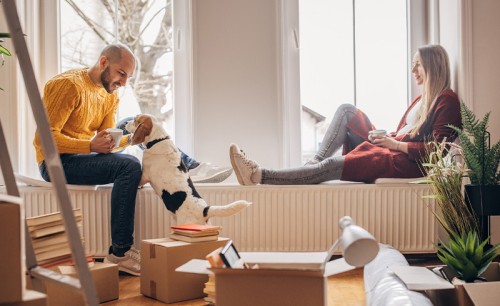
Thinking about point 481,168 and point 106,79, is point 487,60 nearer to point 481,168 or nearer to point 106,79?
point 481,168

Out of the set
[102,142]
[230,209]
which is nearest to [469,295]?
[230,209]

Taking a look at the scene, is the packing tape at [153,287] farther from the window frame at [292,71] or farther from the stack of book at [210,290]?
the window frame at [292,71]

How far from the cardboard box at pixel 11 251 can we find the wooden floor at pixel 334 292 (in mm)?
1472

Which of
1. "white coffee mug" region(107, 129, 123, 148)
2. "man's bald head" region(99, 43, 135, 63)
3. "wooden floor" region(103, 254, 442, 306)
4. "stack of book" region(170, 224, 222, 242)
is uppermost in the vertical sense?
"man's bald head" region(99, 43, 135, 63)

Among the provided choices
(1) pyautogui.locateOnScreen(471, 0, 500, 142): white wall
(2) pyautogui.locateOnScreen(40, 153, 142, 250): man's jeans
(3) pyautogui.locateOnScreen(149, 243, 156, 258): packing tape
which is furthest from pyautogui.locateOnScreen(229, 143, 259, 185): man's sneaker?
(1) pyautogui.locateOnScreen(471, 0, 500, 142): white wall

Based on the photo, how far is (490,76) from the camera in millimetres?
4070

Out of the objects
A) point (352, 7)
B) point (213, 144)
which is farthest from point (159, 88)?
point (352, 7)

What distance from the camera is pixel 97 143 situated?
3.66m

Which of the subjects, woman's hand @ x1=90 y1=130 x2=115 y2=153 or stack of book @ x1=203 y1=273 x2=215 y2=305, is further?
woman's hand @ x1=90 y1=130 x2=115 y2=153

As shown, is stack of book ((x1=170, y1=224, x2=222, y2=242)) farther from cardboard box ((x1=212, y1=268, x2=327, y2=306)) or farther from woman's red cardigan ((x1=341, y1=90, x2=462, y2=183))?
cardboard box ((x1=212, y1=268, x2=327, y2=306))

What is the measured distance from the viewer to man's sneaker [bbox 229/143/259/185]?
3812 mm

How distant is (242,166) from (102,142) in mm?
829

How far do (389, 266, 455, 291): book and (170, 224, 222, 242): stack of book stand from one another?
0.85 m

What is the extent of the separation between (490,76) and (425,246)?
3.74ft
